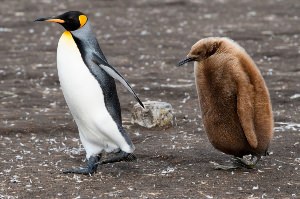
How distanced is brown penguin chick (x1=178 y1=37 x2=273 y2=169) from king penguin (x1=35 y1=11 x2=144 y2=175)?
47 cm

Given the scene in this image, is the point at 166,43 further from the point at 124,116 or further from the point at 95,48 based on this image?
the point at 95,48

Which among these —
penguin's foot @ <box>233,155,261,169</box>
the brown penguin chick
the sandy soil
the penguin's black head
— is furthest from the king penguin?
penguin's foot @ <box>233,155,261,169</box>

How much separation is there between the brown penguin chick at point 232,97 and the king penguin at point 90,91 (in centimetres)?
47

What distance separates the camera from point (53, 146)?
5.97 metres

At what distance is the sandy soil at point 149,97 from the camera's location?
16.4 ft

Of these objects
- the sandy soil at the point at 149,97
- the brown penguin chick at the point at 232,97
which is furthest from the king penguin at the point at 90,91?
the brown penguin chick at the point at 232,97

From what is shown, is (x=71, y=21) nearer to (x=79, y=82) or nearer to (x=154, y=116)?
(x=79, y=82)

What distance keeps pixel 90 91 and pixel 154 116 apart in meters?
1.32

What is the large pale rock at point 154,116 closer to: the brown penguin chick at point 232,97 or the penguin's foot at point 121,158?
the penguin's foot at point 121,158

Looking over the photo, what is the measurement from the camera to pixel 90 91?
5.20m

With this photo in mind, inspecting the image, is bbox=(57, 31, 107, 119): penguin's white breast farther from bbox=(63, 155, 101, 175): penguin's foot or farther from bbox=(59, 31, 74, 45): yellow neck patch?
bbox=(63, 155, 101, 175): penguin's foot

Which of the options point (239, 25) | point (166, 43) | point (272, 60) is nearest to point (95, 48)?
point (272, 60)

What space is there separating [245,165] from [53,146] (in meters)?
1.54

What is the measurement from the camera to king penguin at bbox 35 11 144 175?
5.19 m
